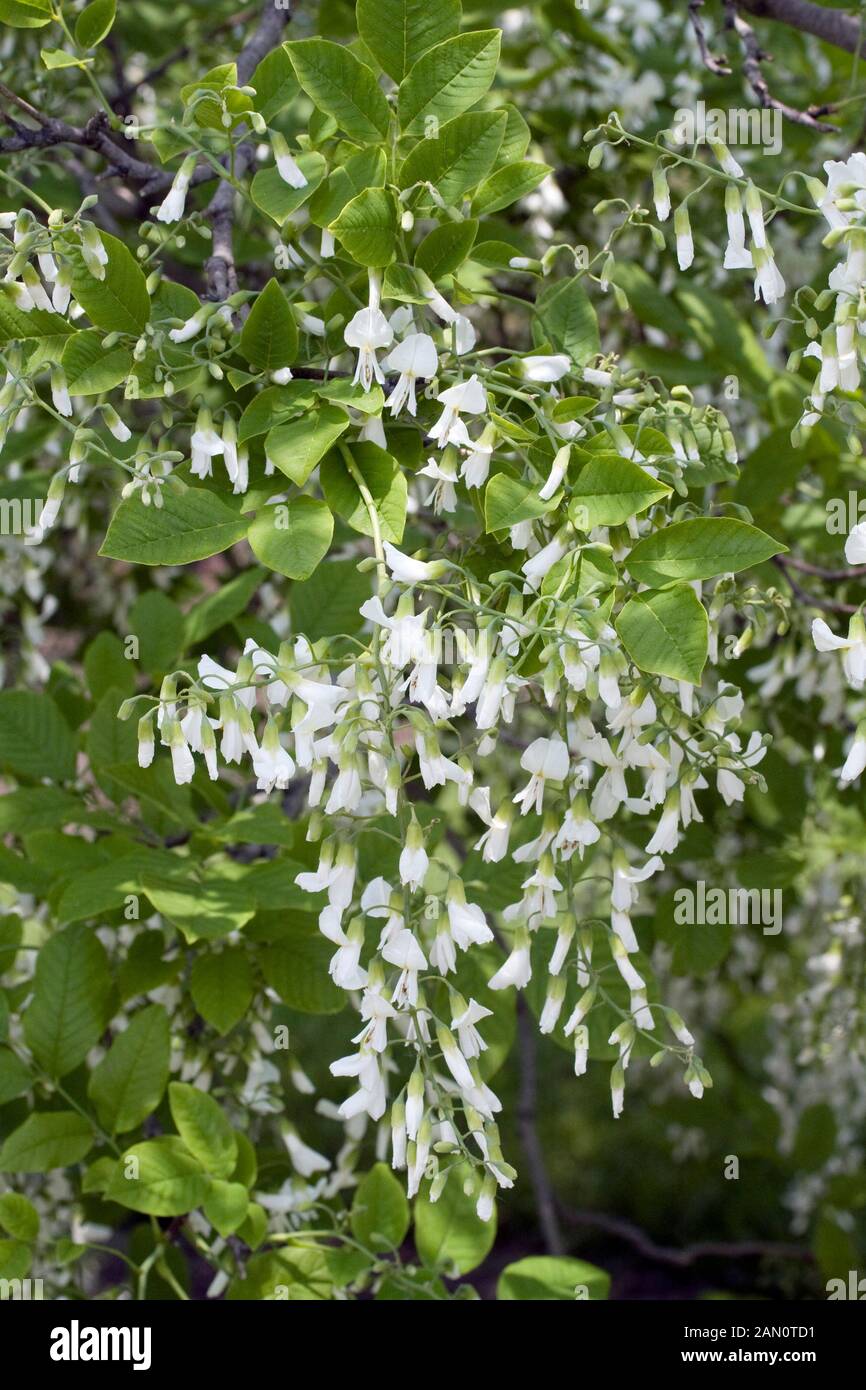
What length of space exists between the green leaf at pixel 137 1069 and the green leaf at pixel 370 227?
80cm

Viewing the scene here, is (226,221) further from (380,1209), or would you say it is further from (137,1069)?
(380,1209)

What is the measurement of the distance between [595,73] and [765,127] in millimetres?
692

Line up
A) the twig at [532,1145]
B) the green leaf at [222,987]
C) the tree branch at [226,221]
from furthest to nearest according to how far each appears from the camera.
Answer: the twig at [532,1145]
the green leaf at [222,987]
the tree branch at [226,221]

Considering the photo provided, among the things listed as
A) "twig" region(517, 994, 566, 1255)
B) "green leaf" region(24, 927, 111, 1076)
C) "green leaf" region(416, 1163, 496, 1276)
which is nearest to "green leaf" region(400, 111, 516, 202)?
"green leaf" region(24, 927, 111, 1076)

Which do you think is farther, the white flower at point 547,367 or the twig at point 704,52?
the twig at point 704,52

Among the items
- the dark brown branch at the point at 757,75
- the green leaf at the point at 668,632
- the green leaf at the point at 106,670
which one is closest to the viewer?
the green leaf at the point at 668,632

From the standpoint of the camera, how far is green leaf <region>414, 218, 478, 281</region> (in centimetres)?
108

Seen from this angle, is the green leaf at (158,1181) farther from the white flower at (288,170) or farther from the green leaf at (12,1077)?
the white flower at (288,170)

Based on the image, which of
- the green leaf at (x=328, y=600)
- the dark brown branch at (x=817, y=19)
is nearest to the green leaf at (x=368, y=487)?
the green leaf at (x=328, y=600)

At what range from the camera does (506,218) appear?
2.31 metres

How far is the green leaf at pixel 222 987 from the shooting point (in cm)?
137

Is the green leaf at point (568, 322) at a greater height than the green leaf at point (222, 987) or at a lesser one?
greater

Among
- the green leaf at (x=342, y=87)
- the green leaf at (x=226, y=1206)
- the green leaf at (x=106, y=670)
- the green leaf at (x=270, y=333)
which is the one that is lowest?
the green leaf at (x=226, y=1206)

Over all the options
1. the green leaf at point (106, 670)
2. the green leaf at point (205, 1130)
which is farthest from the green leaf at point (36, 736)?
the green leaf at point (205, 1130)
